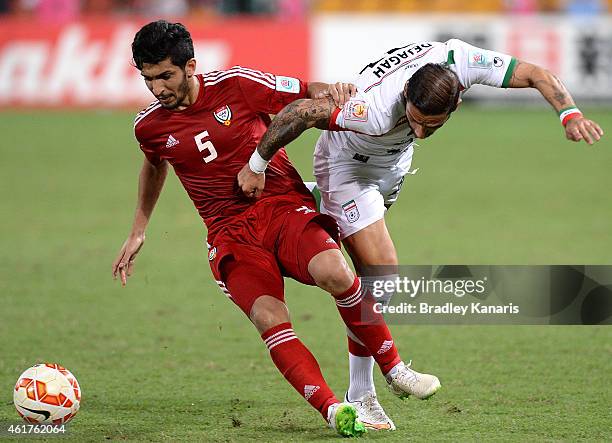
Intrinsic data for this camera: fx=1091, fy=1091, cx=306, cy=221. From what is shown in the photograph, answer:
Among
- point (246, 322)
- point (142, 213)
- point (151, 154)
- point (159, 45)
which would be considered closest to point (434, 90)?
point (159, 45)

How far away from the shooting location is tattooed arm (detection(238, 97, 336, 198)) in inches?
223

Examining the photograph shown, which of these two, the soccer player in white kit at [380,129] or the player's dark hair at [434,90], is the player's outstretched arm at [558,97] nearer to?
the soccer player in white kit at [380,129]

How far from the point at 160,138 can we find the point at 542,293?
2.97 meters

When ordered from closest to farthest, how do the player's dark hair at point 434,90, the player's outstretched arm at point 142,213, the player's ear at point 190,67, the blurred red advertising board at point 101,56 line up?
the player's dark hair at point 434,90 < the player's ear at point 190,67 < the player's outstretched arm at point 142,213 < the blurred red advertising board at point 101,56

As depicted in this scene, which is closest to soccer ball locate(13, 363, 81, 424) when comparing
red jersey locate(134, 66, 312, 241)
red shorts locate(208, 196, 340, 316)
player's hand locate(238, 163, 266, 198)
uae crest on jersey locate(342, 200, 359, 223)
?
red shorts locate(208, 196, 340, 316)

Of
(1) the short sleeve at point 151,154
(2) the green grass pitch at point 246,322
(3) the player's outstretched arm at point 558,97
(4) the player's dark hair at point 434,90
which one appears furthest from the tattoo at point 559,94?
(1) the short sleeve at point 151,154

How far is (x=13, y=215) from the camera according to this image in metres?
13.1

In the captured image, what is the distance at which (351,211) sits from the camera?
6.29 meters

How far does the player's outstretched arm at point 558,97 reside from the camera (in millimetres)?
5352

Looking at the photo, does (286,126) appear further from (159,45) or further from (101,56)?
(101,56)

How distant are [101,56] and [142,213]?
51.3 ft

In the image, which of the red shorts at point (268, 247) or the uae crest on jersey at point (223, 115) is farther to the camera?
the uae crest on jersey at point (223, 115)

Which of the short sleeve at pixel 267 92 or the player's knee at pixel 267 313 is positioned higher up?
the short sleeve at pixel 267 92

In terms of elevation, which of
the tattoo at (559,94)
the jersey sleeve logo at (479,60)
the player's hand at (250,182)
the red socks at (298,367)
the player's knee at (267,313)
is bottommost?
the red socks at (298,367)
